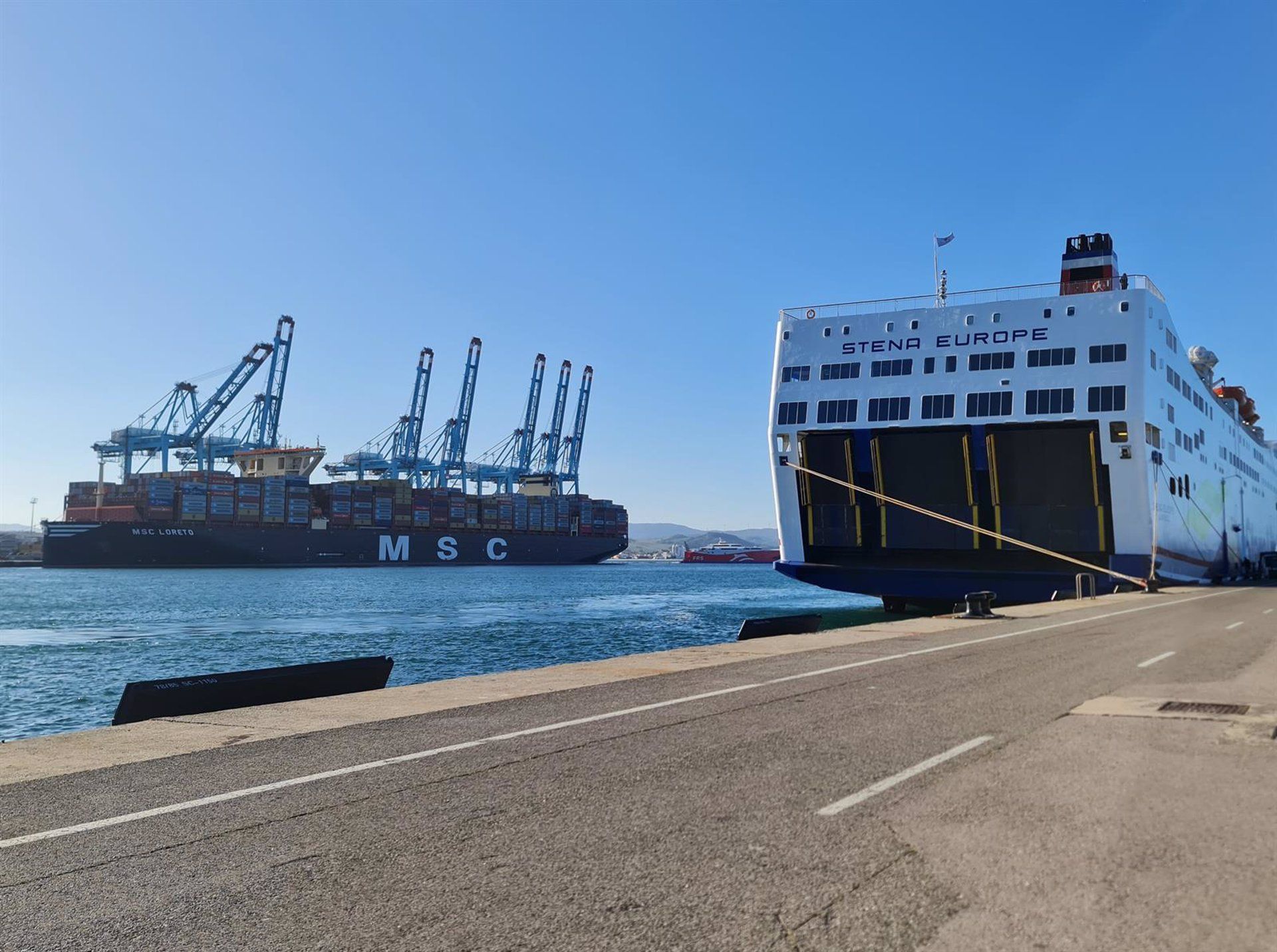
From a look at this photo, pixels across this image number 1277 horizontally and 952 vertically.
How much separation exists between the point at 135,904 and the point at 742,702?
658 cm

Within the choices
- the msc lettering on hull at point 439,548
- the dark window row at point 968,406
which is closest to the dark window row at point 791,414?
the dark window row at point 968,406

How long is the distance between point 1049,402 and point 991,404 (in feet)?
5.72

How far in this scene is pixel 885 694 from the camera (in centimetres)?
1027

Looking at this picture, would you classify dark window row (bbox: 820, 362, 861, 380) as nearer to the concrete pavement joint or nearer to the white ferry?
the white ferry

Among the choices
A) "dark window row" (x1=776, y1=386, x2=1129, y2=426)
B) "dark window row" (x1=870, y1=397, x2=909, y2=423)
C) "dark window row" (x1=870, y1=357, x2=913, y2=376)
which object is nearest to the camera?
"dark window row" (x1=776, y1=386, x2=1129, y2=426)

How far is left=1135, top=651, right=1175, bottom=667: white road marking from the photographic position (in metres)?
12.7

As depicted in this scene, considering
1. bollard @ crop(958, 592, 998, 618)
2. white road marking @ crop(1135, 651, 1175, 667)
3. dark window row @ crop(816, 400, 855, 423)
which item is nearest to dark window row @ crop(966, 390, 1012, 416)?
dark window row @ crop(816, 400, 855, 423)

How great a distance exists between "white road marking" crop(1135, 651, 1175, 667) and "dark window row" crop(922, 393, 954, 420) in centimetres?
1712

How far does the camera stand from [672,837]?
5.08 meters

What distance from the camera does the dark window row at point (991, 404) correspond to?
29922mm

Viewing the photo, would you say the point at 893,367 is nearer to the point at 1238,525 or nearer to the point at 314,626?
the point at 314,626

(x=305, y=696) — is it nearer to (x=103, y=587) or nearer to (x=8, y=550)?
(x=103, y=587)

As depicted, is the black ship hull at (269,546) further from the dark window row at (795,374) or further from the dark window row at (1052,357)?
the dark window row at (1052,357)

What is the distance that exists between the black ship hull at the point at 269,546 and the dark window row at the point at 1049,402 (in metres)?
90.7
